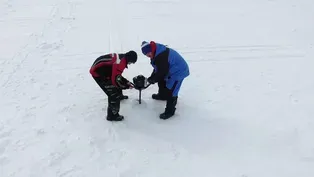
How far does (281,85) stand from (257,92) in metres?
0.63

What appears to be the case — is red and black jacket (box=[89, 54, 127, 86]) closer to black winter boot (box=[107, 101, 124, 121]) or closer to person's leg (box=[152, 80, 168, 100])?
black winter boot (box=[107, 101, 124, 121])

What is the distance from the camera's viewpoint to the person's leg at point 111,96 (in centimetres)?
486

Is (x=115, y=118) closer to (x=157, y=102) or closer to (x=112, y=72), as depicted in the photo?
(x=112, y=72)

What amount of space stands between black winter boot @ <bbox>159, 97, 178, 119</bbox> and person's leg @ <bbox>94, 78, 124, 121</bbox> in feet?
2.45

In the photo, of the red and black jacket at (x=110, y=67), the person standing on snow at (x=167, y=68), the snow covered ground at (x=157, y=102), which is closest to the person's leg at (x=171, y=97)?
the person standing on snow at (x=167, y=68)

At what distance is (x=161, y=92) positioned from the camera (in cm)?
558

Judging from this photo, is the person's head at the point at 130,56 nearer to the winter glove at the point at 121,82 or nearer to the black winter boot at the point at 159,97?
the winter glove at the point at 121,82

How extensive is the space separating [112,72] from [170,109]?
113 cm

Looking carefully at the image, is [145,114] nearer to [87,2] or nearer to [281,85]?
[281,85]

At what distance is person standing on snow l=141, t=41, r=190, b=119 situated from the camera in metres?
4.84

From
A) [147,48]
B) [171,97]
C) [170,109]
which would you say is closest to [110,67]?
[147,48]

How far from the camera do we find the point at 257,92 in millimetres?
6141

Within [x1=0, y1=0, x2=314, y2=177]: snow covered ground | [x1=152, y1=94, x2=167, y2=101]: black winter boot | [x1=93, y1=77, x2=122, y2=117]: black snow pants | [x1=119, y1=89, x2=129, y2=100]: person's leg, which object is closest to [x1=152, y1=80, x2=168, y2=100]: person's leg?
[x1=152, y1=94, x2=167, y2=101]: black winter boot

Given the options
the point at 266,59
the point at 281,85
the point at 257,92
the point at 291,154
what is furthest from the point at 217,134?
the point at 266,59
